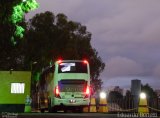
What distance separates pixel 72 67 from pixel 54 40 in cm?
3093

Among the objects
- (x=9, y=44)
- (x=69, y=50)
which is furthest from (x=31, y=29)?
(x=9, y=44)

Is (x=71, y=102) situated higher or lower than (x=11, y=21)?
lower

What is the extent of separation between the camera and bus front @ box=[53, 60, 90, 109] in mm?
31578

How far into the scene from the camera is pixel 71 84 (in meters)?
31.9

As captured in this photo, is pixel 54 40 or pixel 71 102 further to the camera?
pixel 54 40

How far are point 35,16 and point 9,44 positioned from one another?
123ft

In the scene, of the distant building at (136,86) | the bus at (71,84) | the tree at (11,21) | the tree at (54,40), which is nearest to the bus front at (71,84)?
the bus at (71,84)

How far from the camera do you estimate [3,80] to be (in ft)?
144

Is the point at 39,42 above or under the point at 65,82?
above

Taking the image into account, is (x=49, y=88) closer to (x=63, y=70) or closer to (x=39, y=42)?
(x=63, y=70)

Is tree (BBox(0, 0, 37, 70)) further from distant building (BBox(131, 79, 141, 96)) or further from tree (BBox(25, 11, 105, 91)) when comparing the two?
tree (BBox(25, 11, 105, 91))

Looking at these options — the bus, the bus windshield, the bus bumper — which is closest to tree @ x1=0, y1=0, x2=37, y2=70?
the bus windshield

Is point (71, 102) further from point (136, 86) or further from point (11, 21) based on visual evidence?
point (136, 86)

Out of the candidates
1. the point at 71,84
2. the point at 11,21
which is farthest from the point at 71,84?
the point at 11,21
